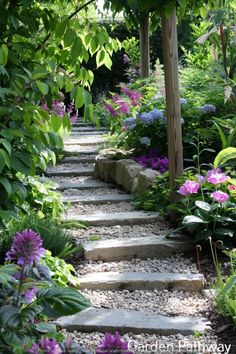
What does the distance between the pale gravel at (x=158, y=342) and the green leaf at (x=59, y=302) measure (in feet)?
3.00

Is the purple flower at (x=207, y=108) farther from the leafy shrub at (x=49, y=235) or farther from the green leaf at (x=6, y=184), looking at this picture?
the green leaf at (x=6, y=184)

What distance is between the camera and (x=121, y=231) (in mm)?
3975

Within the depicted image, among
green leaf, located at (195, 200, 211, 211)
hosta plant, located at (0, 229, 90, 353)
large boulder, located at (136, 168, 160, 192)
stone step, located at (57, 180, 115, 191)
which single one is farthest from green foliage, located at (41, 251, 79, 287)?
stone step, located at (57, 180, 115, 191)

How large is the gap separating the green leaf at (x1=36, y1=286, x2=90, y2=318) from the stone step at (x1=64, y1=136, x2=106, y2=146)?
18.6ft

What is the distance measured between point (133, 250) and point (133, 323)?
3.24 ft

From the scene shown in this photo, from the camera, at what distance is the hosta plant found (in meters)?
1.42

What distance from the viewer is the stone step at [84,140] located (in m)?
7.31

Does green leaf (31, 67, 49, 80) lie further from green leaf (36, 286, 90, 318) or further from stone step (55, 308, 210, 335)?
stone step (55, 308, 210, 335)

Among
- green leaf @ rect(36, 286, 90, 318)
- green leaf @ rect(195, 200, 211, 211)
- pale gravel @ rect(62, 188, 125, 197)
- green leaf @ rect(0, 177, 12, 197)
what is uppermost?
green leaf @ rect(0, 177, 12, 197)

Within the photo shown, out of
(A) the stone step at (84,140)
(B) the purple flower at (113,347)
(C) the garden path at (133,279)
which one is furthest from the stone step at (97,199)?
(B) the purple flower at (113,347)

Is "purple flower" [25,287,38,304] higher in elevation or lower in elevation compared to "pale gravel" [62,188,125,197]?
higher

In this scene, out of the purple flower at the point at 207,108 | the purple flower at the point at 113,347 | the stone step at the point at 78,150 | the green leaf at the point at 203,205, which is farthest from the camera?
the stone step at the point at 78,150

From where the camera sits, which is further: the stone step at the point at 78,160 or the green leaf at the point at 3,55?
the stone step at the point at 78,160

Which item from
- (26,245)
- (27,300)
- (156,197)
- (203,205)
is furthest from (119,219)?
(26,245)
